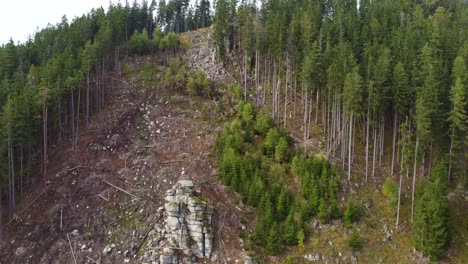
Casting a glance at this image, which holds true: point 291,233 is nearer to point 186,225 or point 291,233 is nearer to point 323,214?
point 323,214

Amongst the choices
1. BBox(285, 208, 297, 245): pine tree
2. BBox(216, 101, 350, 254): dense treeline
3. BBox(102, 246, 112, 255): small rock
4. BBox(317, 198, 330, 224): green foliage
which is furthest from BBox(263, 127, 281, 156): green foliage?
BBox(102, 246, 112, 255): small rock

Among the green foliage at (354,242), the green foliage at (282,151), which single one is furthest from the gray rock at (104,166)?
Answer: the green foliage at (354,242)

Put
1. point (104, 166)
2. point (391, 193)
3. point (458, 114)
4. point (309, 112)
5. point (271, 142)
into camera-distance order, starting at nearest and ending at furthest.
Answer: point (391, 193)
point (458, 114)
point (271, 142)
point (104, 166)
point (309, 112)

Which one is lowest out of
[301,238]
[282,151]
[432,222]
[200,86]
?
[301,238]

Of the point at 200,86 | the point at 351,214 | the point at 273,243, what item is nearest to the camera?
the point at 273,243

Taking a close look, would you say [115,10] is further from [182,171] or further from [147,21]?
[182,171]

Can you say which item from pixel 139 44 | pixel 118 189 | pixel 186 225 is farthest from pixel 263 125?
pixel 139 44

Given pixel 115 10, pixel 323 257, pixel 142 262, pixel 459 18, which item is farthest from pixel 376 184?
pixel 115 10
